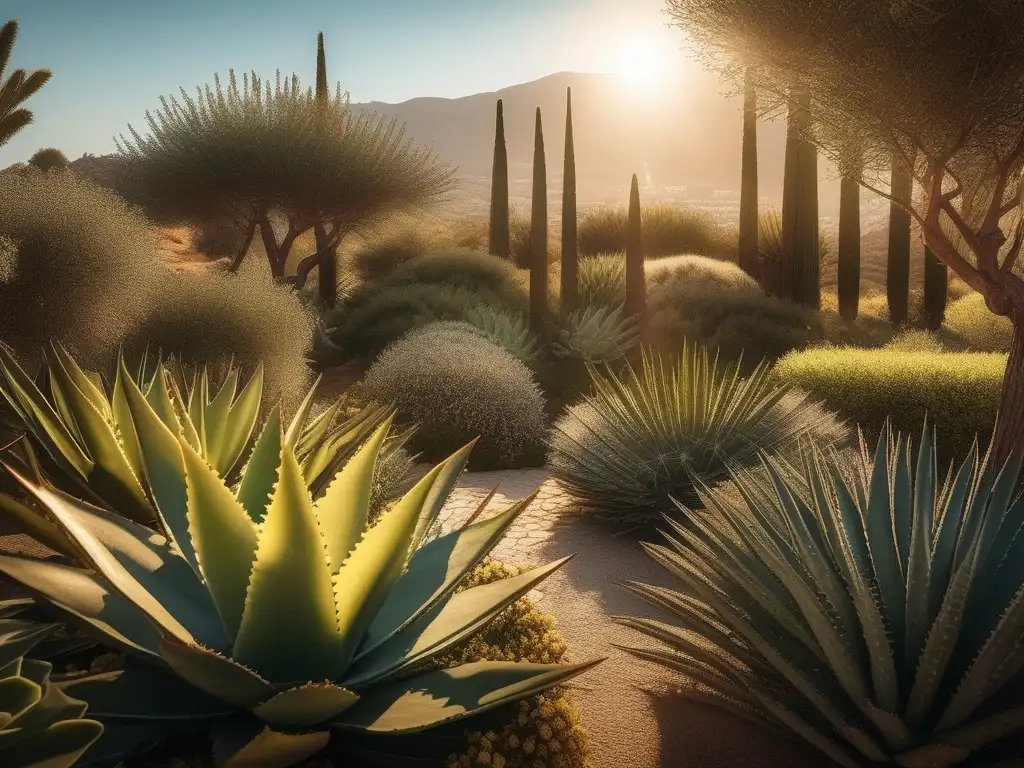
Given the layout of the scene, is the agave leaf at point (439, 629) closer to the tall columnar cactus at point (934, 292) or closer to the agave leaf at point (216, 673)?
the agave leaf at point (216, 673)

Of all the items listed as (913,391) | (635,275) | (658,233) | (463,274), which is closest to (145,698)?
(913,391)

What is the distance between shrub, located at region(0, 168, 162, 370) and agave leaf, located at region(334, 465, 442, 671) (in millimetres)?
7673

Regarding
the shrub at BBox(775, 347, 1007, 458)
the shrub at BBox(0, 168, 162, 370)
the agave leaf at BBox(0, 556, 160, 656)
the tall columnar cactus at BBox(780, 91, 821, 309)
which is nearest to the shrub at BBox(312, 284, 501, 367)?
the shrub at BBox(0, 168, 162, 370)

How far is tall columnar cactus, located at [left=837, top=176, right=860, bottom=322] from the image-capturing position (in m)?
→ 18.6

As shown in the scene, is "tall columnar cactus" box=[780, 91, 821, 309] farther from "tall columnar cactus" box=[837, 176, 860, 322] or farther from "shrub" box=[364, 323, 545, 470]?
"shrub" box=[364, 323, 545, 470]

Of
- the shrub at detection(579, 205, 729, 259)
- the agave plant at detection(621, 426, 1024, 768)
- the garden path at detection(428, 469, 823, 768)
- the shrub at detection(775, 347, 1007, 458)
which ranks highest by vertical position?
the shrub at detection(579, 205, 729, 259)

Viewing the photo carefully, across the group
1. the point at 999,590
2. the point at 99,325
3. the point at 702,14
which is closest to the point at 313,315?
the point at 99,325

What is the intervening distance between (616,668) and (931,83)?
5.43 metres

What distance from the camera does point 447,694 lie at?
2311mm

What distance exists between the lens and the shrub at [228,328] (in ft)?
31.8

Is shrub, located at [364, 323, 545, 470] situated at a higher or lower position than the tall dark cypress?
lower

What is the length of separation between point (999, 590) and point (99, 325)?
918cm

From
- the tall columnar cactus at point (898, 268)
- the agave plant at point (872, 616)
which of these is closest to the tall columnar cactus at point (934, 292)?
the tall columnar cactus at point (898, 268)

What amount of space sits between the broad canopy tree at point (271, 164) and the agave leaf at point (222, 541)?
50.5 ft
